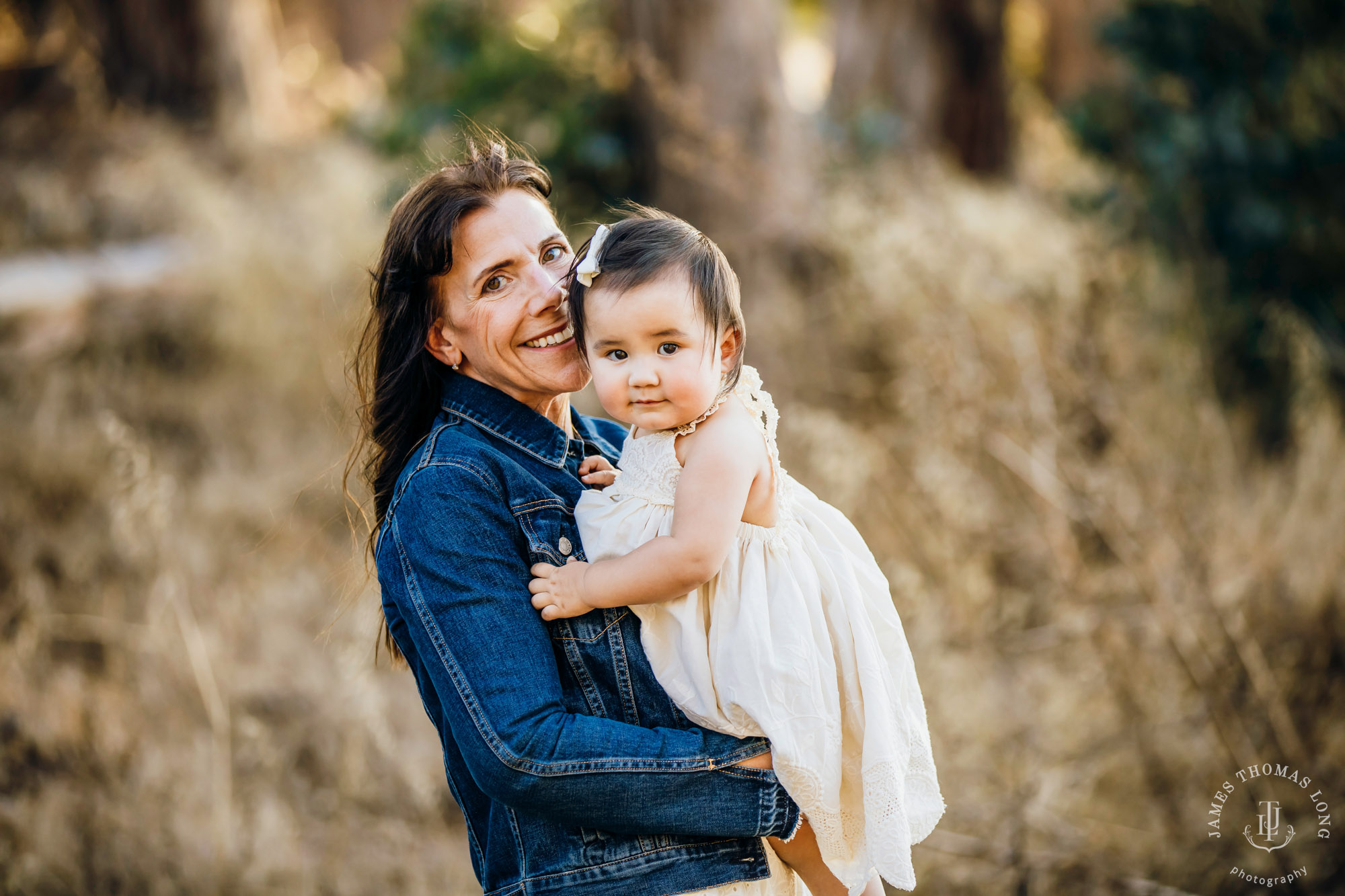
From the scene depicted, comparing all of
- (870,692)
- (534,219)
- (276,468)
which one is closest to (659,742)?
(870,692)

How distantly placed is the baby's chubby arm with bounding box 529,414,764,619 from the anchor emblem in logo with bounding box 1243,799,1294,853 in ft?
8.82

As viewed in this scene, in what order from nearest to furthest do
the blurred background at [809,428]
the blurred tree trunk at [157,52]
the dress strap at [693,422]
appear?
the dress strap at [693,422]
the blurred background at [809,428]
the blurred tree trunk at [157,52]

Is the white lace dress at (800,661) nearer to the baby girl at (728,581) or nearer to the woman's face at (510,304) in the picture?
the baby girl at (728,581)

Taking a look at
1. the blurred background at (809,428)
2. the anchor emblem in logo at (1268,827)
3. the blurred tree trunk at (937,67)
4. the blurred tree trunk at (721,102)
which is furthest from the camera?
the blurred tree trunk at (937,67)

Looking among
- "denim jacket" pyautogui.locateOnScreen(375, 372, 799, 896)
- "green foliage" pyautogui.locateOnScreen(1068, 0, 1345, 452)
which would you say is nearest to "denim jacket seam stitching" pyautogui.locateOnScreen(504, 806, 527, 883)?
"denim jacket" pyautogui.locateOnScreen(375, 372, 799, 896)

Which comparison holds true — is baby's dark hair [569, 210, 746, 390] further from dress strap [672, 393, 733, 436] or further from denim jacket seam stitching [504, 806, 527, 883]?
denim jacket seam stitching [504, 806, 527, 883]

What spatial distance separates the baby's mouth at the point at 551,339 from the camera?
1.70 metres

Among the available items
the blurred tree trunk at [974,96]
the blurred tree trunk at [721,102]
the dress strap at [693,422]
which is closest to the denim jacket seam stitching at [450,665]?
the dress strap at [693,422]

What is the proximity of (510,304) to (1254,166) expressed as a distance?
217 inches

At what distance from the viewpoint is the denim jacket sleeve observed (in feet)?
4.52

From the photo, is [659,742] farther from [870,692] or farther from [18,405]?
[18,405]

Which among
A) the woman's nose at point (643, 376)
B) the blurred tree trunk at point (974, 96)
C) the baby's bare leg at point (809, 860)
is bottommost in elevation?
the baby's bare leg at point (809, 860)

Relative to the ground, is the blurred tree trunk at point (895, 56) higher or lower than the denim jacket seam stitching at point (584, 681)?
higher

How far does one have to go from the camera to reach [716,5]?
19.2ft
